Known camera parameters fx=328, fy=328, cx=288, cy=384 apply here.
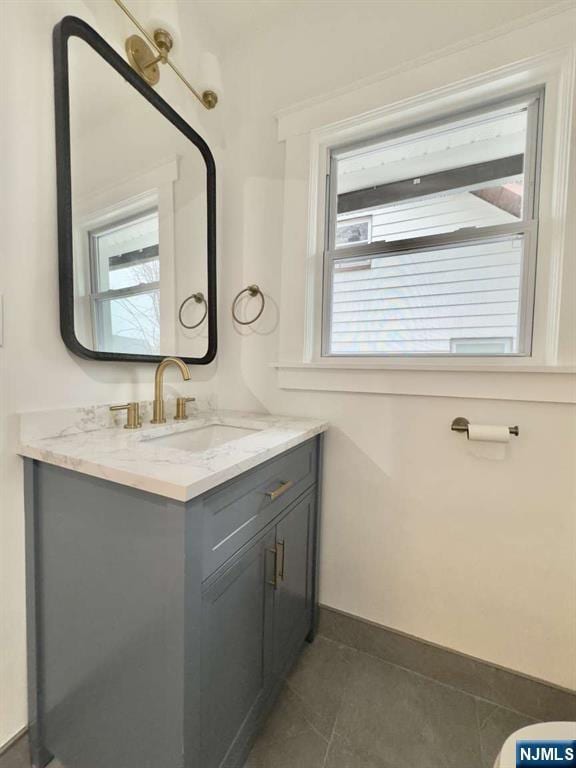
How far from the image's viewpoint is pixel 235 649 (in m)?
0.84

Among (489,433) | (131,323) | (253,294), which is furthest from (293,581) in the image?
(253,294)

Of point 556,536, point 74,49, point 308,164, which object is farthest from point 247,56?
point 556,536

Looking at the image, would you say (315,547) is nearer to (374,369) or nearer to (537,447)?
(374,369)

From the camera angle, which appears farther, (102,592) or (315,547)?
(315,547)

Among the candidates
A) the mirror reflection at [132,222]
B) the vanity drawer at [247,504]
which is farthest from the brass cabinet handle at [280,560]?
the mirror reflection at [132,222]

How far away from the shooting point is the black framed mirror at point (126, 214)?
98 centimetres

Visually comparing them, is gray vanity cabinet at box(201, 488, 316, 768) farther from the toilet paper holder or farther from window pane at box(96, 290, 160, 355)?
window pane at box(96, 290, 160, 355)

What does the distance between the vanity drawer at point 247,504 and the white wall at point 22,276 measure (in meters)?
0.60

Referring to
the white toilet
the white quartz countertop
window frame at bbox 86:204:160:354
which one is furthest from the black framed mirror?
the white toilet

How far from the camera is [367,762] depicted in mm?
971

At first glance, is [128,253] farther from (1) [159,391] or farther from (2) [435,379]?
(2) [435,379]

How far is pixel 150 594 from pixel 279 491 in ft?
1.38

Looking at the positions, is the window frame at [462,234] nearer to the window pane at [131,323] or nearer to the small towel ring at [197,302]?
the small towel ring at [197,302]

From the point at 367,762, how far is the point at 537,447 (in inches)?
43.4
